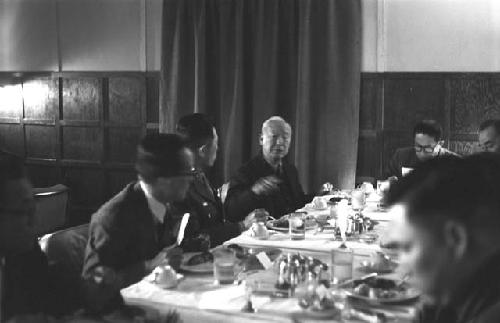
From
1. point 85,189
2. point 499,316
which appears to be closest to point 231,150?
point 85,189


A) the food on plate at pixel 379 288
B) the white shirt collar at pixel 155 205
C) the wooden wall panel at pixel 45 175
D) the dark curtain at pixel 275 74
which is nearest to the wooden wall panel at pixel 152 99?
the dark curtain at pixel 275 74

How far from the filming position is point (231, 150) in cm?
559

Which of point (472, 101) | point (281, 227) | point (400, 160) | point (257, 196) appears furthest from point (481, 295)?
point (472, 101)

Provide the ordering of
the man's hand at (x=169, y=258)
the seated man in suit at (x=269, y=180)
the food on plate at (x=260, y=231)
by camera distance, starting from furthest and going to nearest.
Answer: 1. the seated man in suit at (x=269, y=180)
2. the food on plate at (x=260, y=231)
3. the man's hand at (x=169, y=258)

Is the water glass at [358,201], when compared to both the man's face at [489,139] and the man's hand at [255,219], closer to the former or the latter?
the man's hand at [255,219]

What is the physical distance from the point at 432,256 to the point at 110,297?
52.6 inches

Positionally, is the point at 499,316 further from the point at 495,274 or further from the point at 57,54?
the point at 57,54

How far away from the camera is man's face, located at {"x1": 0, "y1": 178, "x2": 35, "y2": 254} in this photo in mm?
1729

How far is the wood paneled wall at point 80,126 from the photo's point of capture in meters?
6.27

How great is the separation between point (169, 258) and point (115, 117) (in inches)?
165

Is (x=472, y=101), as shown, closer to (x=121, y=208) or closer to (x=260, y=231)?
(x=260, y=231)

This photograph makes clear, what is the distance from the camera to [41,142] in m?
6.82

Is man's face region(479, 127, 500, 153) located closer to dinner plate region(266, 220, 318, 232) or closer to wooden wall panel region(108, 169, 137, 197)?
dinner plate region(266, 220, 318, 232)

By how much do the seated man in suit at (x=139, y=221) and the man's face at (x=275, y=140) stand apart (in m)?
1.87
